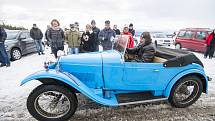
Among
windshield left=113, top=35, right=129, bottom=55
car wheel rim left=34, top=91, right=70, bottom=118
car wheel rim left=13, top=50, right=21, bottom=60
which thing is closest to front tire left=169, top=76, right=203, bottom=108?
windshield left=113, top=35, right=129, bottom=55

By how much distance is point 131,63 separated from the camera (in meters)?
3.51

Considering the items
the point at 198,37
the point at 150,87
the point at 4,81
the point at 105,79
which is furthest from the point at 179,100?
the point at 198,37

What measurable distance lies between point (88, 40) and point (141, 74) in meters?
3.10

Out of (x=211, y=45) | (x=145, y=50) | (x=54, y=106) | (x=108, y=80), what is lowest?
(x=54, y=106)

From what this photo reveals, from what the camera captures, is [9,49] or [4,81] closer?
[4,81]

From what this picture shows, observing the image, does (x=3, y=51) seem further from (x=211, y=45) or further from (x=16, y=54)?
(x=211, y=45)

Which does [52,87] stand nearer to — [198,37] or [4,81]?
[4,81]

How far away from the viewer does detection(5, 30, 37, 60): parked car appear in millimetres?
9039

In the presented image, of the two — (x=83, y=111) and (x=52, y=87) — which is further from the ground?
(x=52, y=87)

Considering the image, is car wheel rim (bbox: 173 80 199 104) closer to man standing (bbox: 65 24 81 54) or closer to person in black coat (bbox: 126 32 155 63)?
person in black coat (bbox: 126 32 155 63)

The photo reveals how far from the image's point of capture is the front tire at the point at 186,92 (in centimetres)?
390

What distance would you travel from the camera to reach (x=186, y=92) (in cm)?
420

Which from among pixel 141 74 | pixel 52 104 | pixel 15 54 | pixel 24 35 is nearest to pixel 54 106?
pixel 52 104

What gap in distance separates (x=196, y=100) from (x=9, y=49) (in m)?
7.90
